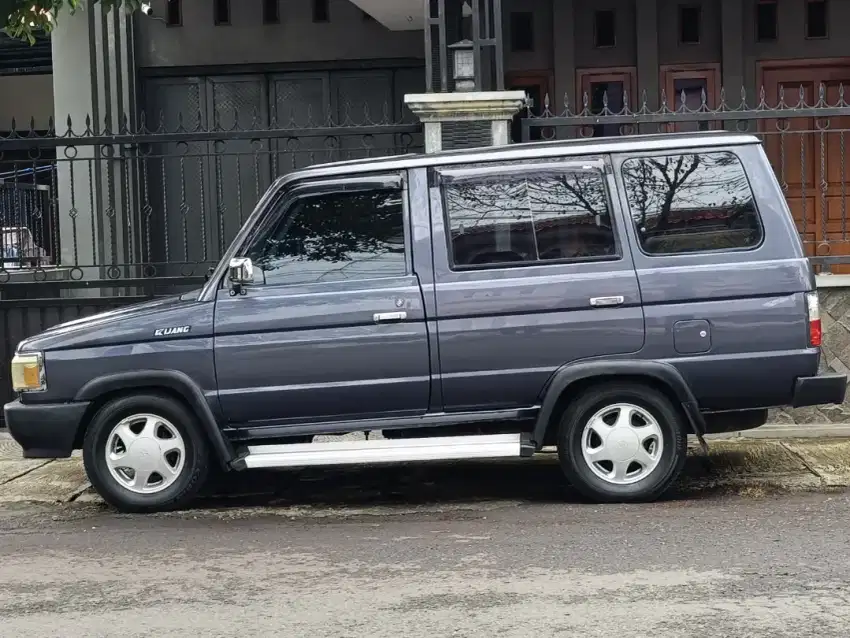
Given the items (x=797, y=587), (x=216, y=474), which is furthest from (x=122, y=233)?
(x=797, y=587)

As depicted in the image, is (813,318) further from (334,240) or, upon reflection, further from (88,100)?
(88,100)

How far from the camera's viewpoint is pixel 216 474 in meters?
7.85

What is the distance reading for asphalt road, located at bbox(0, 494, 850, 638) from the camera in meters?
4.54

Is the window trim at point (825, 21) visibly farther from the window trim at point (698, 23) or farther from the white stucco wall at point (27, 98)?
the white stucco wall at point (27, 98)

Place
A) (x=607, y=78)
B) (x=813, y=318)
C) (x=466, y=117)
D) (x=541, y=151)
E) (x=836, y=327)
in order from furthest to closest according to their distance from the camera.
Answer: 1. (x=607, y=78)
2. (x=466, y=117)
3. (x=836, y=327)
4. (x=541, y=151)
5. (x=813, y=318)

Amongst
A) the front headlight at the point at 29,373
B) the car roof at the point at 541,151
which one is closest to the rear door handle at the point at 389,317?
the car roof at the point at 541,151

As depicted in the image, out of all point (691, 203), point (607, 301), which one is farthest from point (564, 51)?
point (607, 301)

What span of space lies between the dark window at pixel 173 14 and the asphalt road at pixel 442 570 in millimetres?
7679

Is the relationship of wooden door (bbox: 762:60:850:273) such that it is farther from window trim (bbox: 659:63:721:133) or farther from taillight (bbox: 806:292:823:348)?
taillight (bbox: 806:292:823:348)

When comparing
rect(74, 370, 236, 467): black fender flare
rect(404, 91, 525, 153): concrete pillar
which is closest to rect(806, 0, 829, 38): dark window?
rect(404, 91, 525, 153): concrete pillar

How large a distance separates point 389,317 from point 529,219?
0.94 metres

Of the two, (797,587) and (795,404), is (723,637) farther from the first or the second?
(795,404)

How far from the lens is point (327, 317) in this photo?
6562 mm

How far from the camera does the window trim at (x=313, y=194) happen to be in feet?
21.9
